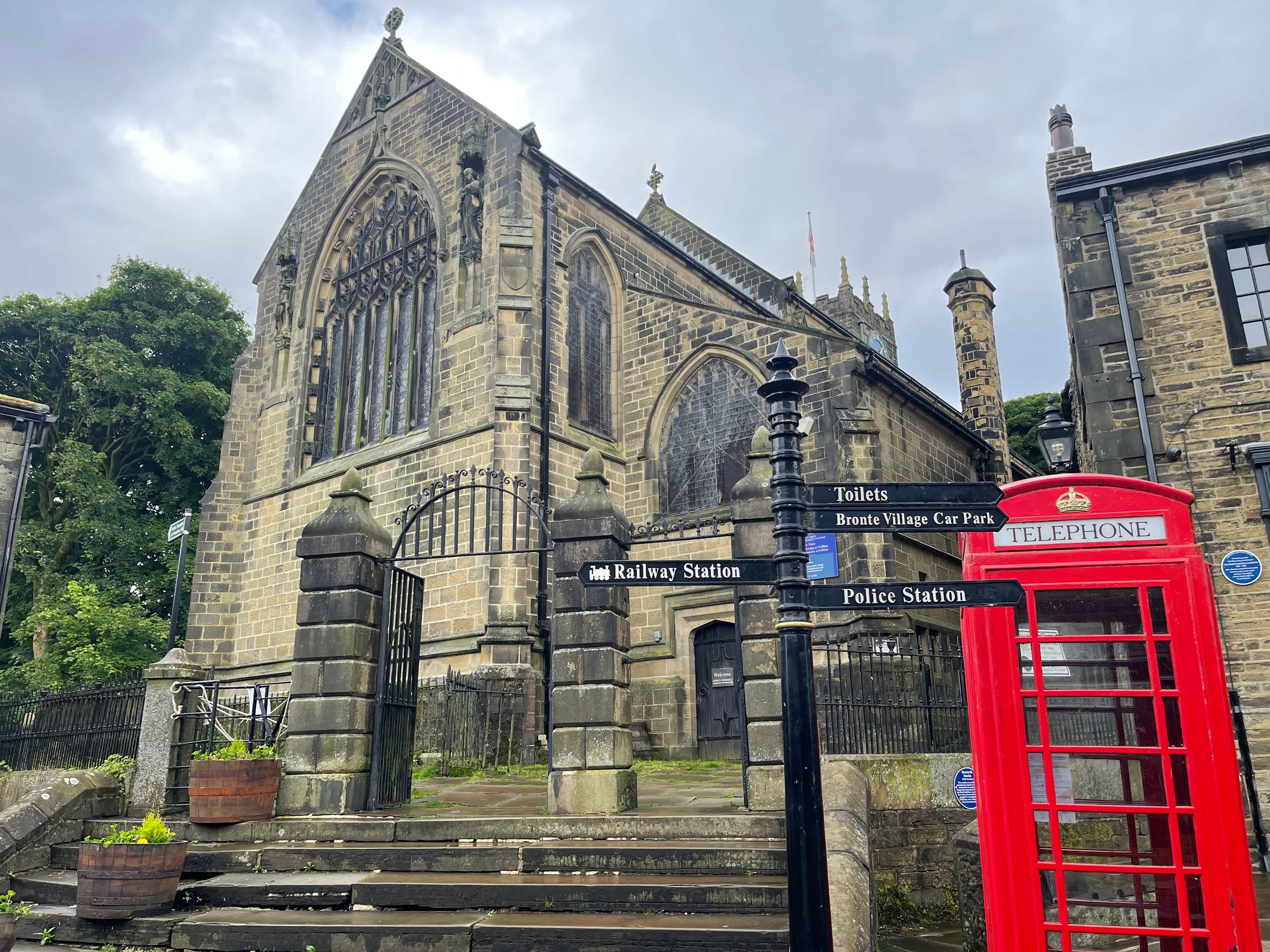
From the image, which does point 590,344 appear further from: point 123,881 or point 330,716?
point 123,881

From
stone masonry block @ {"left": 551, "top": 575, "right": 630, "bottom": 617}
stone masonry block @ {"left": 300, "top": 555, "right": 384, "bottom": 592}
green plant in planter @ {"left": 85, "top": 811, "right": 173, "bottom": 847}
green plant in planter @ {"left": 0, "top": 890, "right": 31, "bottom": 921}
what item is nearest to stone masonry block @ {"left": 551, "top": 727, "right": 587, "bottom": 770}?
stone masonry block @ {"left": 551, "top": 575, "right": 630, "bottom": 617}

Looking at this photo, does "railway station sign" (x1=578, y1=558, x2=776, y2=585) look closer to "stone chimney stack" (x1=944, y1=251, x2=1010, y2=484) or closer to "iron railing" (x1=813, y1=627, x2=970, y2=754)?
"iron railing" (x1=813, y1=627, x2=970, y2=754)

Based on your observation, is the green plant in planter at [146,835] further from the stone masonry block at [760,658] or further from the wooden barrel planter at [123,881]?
the stone masonry block at [760,658]

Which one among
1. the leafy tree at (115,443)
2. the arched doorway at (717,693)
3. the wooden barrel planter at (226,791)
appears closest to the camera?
the wooden barrel planter at (226,791)

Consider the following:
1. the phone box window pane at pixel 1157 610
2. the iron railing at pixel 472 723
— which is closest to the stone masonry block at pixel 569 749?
the phone box window pane at pixel 1157 610

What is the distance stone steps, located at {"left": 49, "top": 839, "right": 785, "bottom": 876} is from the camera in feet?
21.0

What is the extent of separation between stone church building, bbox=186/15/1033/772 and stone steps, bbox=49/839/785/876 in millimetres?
8040

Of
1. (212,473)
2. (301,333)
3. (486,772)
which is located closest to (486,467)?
(486,772)

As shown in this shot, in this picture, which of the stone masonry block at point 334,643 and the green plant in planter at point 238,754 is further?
the stone masonry block at point 334,643

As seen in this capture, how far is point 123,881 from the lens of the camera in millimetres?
6566

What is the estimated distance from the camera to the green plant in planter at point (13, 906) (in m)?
6.45

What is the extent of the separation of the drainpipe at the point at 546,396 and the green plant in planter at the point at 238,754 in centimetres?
634

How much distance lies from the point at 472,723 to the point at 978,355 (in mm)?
17699

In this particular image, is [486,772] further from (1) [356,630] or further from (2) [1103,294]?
(2) [1103,294]
